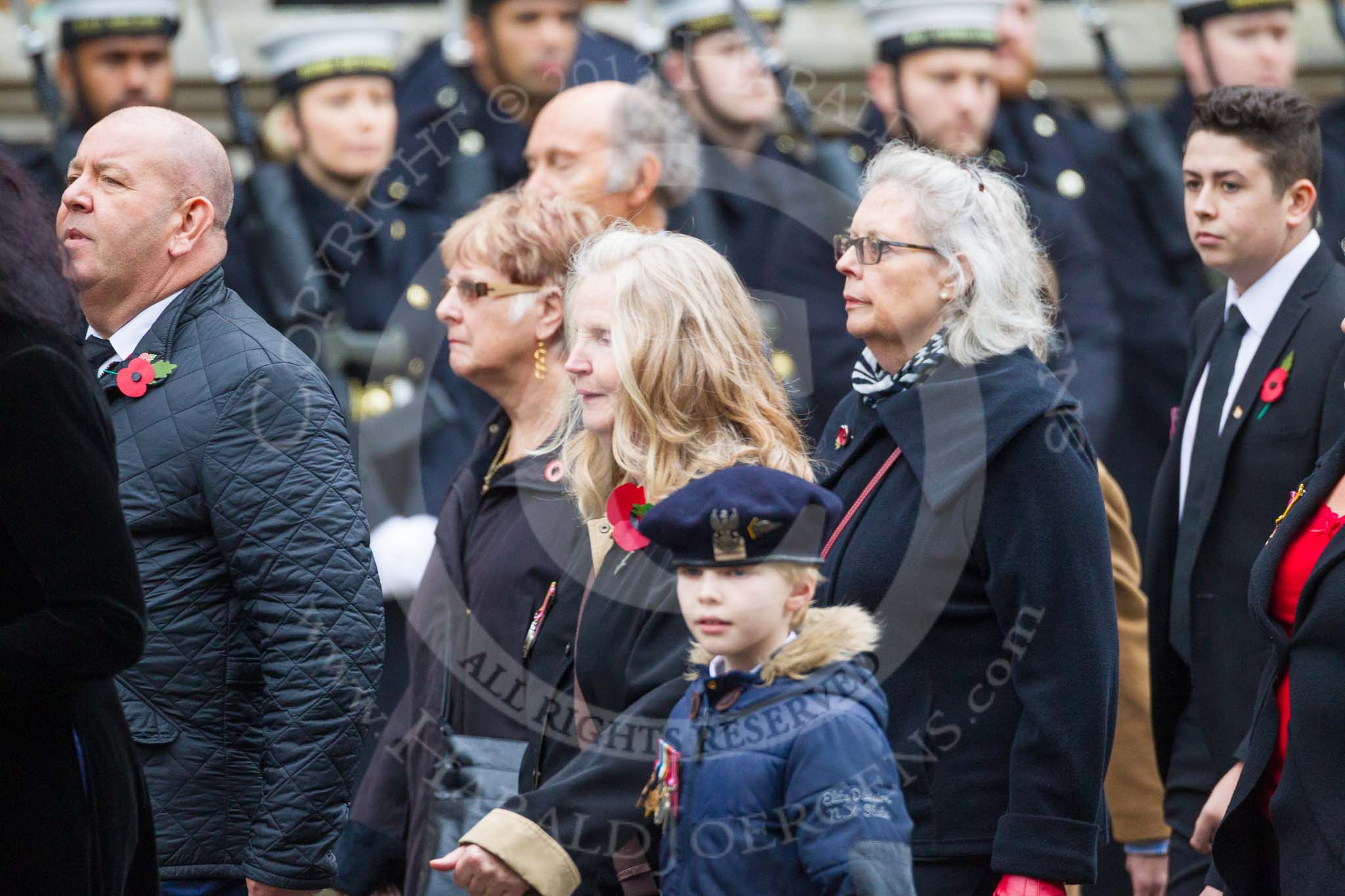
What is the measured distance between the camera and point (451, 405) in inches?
263

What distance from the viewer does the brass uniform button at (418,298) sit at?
683 centimetres

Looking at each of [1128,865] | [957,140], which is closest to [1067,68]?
[957,140]

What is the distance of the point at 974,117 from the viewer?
7.52 m

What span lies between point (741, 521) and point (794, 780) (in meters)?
0.37

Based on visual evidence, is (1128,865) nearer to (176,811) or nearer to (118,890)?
(176,811)

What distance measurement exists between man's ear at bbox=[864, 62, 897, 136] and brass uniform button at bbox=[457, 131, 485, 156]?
4.77ft

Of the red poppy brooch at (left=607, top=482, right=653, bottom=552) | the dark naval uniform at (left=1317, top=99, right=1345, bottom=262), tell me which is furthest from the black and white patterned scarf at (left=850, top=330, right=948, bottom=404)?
the dark naval uniform at (left=1317, top=99, right=1345, bottom=262)

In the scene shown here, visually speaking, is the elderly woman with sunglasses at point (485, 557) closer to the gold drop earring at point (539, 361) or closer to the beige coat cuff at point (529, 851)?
the gold drop earring at point (539, 361)

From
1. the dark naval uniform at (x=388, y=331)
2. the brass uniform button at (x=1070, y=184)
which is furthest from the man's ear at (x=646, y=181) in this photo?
the brass uniform button at (x=1070, y=184)

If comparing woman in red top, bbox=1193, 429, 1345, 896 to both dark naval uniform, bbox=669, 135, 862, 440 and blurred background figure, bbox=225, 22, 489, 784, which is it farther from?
blurred background figure, bbox=225, 22, 489, 784

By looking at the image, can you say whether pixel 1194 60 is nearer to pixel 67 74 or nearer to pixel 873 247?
pixel 67 74

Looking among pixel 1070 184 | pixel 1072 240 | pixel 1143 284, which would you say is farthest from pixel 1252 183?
pixel 1143 284

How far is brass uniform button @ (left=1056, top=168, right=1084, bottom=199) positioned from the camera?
7977 millimetres

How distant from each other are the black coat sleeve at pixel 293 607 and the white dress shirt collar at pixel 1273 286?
2093mm
